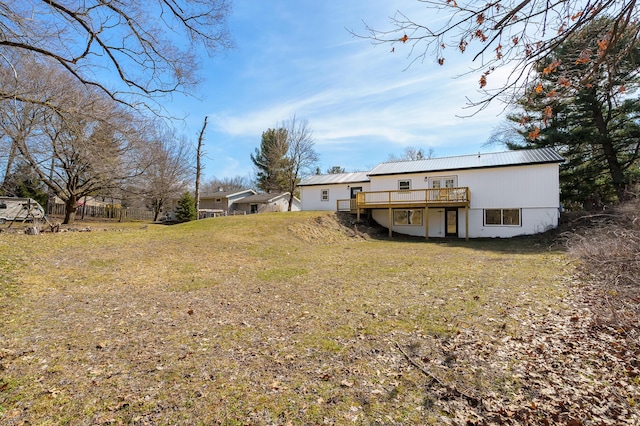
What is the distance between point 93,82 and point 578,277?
38.7ft

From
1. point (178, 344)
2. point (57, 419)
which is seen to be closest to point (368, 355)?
point (178, 344)

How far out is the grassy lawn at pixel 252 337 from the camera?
2982 mm

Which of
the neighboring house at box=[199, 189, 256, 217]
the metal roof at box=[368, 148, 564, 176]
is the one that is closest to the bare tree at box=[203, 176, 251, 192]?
the neighboring house at box=[199, 189, 256, 217]

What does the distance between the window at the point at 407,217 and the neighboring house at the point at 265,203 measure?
2056cm

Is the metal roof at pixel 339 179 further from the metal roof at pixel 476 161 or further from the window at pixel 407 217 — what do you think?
the window at pixel 407 217

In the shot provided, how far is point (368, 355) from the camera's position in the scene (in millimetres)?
3994

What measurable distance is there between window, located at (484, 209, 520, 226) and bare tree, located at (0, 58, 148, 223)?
18.5m

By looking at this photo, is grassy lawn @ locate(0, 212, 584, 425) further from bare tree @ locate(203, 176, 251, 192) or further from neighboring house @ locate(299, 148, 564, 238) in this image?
bare tree @ locate(203, 176, 251, 192)

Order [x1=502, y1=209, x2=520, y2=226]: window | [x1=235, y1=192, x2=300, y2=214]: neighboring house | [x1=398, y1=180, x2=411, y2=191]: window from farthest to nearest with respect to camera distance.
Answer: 1. [x1=235, y1=192, x2=300, y2=214]: neighboring house
2. [x1=398, y1=180, x2=411, y2=191]: window
3. [x1=502, y1=209, x2=520, y2=226]: window

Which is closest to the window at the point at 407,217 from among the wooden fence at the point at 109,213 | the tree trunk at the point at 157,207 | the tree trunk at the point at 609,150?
the tree trunk at the point at 609,150

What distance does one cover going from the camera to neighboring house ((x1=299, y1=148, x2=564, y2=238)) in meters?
17.4

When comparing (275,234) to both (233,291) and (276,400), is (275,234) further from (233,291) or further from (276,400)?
(276,400)

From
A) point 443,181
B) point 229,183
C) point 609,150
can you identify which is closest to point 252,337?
point 443,181

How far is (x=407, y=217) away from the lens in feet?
69.8
